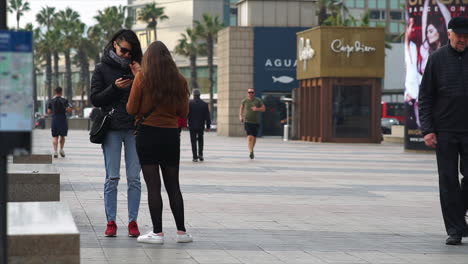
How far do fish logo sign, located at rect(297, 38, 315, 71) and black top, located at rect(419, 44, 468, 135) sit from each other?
34.2 metres

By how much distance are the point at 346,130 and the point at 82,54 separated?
6830cm

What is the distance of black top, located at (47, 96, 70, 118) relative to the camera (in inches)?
965

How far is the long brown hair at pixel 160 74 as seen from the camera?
332 inches

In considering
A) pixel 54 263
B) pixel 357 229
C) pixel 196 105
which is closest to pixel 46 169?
pixel 357 229

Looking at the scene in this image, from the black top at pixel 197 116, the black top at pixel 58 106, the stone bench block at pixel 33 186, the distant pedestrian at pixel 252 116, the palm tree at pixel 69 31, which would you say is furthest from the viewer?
the palm tree at pixel 69 31

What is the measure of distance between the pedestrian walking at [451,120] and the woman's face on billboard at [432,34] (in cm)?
2152

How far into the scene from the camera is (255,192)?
14.5 metres

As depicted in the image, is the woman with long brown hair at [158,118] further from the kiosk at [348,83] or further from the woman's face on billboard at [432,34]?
the kiosk at [348,83]

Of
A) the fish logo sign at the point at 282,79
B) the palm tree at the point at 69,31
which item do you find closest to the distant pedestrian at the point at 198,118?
the fish logo sign at the point at 282,79

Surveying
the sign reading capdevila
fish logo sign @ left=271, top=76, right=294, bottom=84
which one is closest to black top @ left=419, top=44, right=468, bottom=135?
the sign reading capdevila

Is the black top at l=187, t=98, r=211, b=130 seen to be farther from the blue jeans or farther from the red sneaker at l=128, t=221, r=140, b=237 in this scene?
the red sneaker at l=128, t=221, r=140, b=237

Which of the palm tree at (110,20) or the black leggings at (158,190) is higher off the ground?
the palm tree at (110,20)

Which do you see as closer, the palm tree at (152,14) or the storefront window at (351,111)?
the storefront window at (351,111)

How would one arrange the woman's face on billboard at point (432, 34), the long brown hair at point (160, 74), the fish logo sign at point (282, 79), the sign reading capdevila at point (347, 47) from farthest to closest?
the fish logo sign at point (282, 79) → the sign reading capdevila at point (347, 47) → the woman's face on billboard at point (432, 34) → the long brown hair at point (160, 74)
